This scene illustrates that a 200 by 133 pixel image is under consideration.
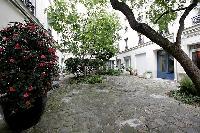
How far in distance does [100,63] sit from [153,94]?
1038 centimetres

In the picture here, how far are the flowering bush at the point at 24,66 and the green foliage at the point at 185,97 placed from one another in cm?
663

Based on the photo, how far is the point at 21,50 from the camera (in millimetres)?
6215

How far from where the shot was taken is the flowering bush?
5.95 metres

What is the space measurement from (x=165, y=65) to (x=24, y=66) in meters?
18.3

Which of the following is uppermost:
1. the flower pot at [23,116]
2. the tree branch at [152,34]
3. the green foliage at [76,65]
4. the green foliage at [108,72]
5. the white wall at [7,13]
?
the white wall at [7,13]

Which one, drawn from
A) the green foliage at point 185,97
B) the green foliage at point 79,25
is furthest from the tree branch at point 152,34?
the green foliage at point 79,25

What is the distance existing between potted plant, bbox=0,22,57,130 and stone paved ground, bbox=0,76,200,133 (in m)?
0.72

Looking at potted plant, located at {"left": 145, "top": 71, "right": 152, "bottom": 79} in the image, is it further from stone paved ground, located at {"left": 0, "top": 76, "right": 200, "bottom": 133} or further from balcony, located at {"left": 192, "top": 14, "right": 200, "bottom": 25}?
stone paved ground, located at {"left": 0, "top": 76, "right": 200, "bottom": 133}

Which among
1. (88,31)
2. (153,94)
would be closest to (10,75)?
(153,94)

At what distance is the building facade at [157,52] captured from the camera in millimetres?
17891

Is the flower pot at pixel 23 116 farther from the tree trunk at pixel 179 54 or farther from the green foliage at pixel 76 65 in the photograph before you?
the green foliage at pixel 76 65

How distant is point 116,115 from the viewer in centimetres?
868

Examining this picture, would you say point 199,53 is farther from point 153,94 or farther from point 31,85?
point 31,85

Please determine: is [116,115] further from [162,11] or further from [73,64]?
[73,64]
